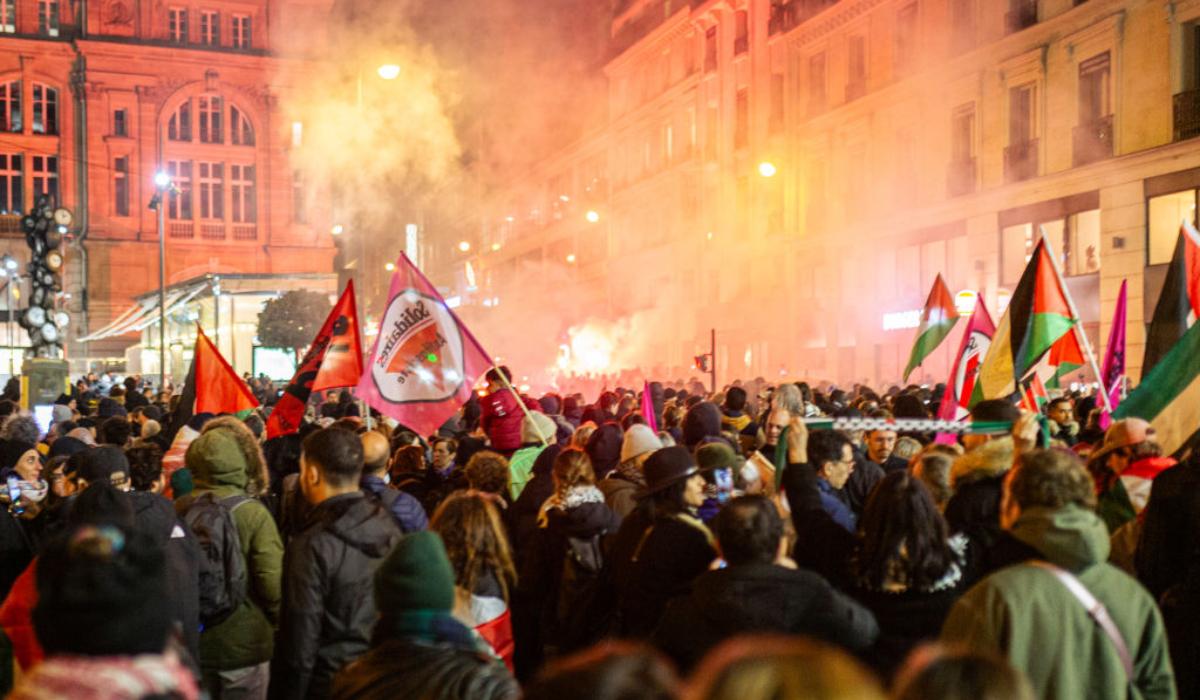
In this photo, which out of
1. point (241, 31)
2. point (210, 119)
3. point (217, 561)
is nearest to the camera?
point (217, 561)

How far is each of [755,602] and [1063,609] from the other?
869 millimetres

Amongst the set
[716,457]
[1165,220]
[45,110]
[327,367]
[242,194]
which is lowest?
[716,457]

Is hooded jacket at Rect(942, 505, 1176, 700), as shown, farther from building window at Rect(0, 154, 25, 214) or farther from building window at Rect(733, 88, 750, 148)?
building window at Rect(0, 154, 25, 214)

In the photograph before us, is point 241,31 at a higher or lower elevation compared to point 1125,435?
higher

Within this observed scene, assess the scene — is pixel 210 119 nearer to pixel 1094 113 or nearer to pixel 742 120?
pixel 742 120

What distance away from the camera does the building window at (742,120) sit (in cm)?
4081

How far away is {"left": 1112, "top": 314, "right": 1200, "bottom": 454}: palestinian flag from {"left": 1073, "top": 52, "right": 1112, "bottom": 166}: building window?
63.7 ft

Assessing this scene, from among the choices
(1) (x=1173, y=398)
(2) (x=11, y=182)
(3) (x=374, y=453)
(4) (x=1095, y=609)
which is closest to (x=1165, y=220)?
(1) (x=1173, y=398)

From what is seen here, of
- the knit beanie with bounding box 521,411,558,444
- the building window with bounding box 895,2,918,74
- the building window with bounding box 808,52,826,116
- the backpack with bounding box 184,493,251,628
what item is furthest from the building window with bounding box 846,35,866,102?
the backpack with bounding box 184,493,251,628

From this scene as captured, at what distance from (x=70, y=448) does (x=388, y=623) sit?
608 cm

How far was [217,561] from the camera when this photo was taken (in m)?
5.21

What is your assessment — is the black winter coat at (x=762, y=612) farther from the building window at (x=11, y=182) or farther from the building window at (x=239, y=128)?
the building window at (x=11, y=182)

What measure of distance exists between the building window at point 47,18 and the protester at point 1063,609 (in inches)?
2354

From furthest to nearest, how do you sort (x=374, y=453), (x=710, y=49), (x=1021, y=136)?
(x=710, y=49) < (x=1021, y=136) < (x=374, y=453)
